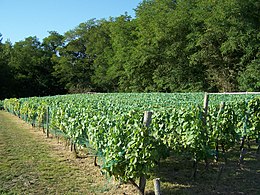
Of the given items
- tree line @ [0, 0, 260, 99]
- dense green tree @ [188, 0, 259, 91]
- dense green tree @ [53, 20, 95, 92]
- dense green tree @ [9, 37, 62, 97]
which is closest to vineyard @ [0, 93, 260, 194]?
tree line @ [0, 0, 260, 99]

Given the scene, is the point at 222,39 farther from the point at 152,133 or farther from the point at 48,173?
the point at 48,173

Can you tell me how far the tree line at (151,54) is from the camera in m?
25.0

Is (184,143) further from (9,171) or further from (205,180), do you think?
(9,171)

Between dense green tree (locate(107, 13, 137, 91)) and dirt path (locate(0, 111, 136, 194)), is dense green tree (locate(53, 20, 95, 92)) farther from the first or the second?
dirt path (locate(0, 111, 136, 194))

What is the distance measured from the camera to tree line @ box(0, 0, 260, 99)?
25047 millimetres

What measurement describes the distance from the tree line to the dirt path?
20.2 meters

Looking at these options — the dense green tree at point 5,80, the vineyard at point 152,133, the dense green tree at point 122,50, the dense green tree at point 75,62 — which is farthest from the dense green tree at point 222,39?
the dense green tree at point 5,80

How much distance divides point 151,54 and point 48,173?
28.8m

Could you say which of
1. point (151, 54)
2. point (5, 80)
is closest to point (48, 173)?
point (151, 54)

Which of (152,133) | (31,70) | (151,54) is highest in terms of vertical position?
(151,54)

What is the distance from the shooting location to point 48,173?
18.9 feet

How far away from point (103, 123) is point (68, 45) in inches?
1859

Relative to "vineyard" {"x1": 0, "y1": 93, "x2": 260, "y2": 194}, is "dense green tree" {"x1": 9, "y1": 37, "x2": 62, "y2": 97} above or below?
above

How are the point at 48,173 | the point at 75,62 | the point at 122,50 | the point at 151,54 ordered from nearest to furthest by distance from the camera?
the point at 48,173 < the point at 151,54 < the point at 122,50 < the point at 75,62
